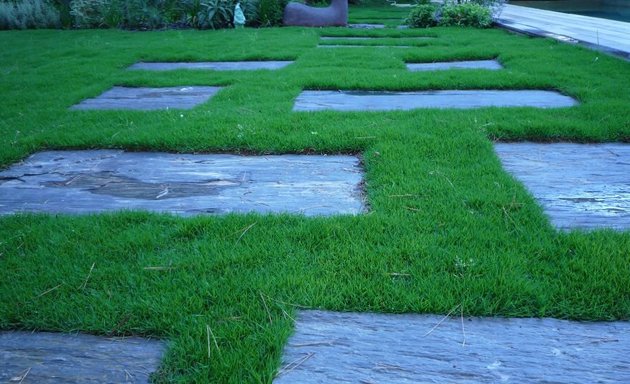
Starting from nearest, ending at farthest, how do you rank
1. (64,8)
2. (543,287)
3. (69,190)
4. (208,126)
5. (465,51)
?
(543,287) → (69,190) → (208,126) → (465,51) → (64,8)

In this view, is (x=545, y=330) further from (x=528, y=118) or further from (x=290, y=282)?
(x=528, y=118)

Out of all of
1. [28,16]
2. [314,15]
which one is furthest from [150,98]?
[28,16]

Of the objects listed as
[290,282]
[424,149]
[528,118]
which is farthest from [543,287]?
[528,118]

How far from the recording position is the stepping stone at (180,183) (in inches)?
94.2

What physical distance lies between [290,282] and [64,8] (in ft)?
36.7

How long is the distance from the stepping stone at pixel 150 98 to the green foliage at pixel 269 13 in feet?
19.6

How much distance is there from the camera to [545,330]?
4.99 feet

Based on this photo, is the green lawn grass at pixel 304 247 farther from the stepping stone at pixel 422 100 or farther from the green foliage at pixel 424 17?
the green foliage at pixel 424 17

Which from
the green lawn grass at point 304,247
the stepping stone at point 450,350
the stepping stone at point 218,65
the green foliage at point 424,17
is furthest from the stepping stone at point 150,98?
the green foliage at point 424,17

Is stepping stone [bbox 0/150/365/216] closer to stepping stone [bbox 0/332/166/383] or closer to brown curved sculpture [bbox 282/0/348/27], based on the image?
stepping stone [bbox 0/332/166/383]

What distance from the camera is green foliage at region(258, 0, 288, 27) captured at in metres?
10.4

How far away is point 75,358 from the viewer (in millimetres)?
1435

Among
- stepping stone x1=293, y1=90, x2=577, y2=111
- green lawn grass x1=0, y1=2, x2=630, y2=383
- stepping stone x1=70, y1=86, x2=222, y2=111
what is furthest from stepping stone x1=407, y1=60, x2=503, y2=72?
stepping stone x1=70, y1=86, x2=222, y2=111

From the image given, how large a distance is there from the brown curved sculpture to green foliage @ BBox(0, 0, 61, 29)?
4.70 meters
